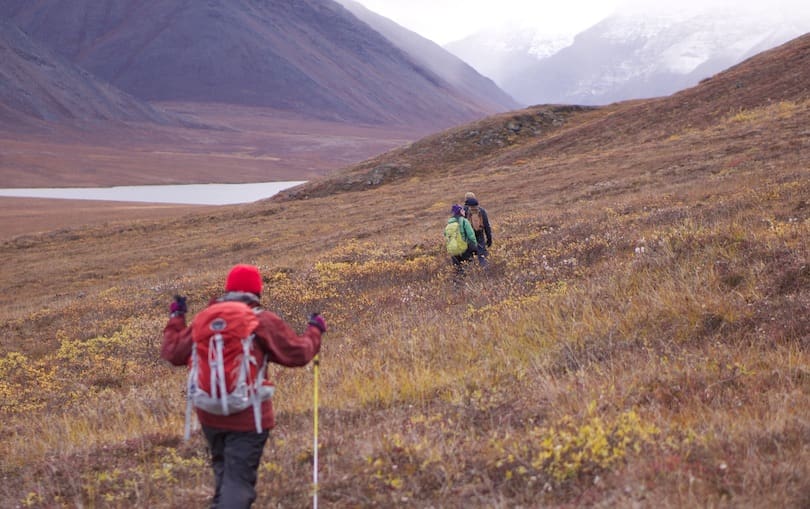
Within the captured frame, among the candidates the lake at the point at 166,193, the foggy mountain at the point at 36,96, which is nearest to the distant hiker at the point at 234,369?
the lake at the point at 166,193

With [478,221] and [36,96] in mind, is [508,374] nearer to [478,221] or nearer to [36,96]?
[478,221]

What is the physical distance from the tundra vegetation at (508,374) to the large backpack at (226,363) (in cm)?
91

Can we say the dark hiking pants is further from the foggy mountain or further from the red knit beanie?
the foggy mountain

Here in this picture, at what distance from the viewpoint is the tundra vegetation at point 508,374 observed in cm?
441

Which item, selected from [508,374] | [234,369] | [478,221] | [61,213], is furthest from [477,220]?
[61,213]

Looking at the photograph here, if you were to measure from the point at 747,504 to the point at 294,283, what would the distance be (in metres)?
13.7

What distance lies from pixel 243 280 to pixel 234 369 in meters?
0.68

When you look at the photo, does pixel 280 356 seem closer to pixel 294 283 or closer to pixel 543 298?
pixel 543 298

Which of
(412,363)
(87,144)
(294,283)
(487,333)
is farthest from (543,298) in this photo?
(87,144)

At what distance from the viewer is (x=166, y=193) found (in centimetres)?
9769

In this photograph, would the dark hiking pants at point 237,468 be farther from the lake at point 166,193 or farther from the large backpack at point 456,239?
the lake at point 166,193

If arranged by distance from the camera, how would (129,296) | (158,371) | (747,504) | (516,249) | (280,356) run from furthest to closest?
(129,296) < (516,249) < (158,371) < (280,356) < (747,504)

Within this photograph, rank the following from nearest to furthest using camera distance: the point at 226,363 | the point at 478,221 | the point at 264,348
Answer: the point at 226,363 → the point at 264,348 → the point at 478,221

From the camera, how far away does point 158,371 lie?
11227 millimetres
